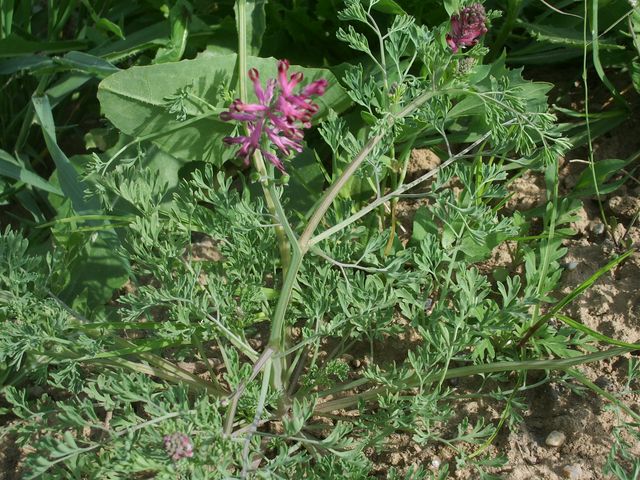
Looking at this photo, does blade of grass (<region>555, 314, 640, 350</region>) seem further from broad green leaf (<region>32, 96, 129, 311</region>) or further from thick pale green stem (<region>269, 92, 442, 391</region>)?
broad green leaf (<region>32, 96, 129, 311</region>)

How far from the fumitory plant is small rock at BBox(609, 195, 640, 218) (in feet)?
0.61

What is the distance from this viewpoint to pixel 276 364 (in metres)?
2.12

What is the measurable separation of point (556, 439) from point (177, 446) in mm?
1107

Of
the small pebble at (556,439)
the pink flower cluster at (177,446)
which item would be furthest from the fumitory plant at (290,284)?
the small pebble at (556,439)

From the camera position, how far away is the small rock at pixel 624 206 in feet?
8.46

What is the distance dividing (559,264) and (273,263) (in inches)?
35.1

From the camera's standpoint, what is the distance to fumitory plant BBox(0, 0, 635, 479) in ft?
6.20

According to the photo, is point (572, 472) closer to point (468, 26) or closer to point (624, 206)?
point (624, 206)

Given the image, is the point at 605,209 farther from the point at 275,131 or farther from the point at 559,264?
the point at 275,131

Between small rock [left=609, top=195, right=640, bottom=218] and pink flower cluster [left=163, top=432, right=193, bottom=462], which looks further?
small rock [left=609, top=195, right=640, bottom=218]

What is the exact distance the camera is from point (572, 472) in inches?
84.4

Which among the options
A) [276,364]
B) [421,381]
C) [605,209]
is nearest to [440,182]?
[421,381]

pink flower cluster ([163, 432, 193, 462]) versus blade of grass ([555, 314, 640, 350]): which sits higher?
pink flower cluster ([163, 432, 193, 462])

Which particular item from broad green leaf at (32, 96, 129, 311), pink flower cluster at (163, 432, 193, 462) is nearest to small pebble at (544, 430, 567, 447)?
pink flower cluster at (163, 432, 193, 462)
